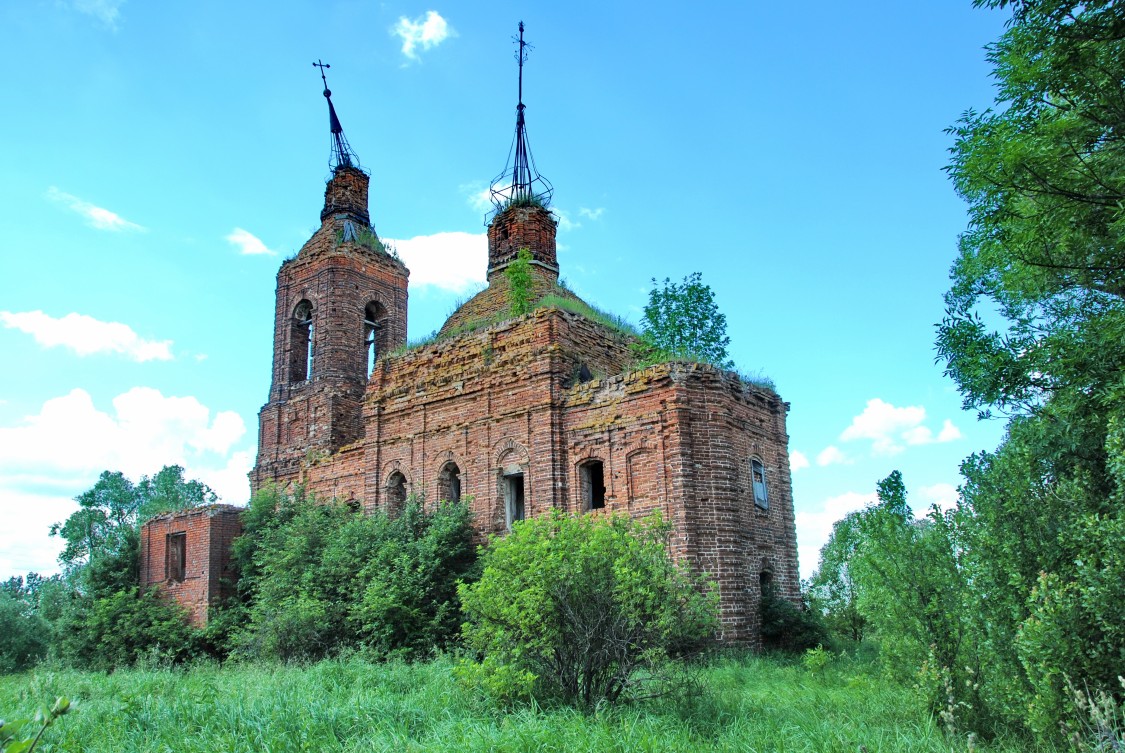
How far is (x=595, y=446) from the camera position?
15.6 meters

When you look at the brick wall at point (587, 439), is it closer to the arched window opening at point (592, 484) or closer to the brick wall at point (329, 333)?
the arched window opening at point (592, 484)

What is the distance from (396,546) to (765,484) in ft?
24.4

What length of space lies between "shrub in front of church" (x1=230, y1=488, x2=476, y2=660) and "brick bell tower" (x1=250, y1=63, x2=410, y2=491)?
492 cm

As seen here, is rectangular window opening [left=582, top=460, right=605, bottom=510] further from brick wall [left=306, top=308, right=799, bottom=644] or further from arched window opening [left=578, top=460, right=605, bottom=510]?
brick wall [left=306, top=308, right=799, bottom=644]

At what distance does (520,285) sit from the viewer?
19484 millimetres

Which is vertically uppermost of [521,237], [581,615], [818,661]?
[521,237]

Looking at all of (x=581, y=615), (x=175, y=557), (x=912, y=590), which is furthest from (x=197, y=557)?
(x=912, y=590)

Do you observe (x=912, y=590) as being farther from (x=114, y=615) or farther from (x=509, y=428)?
(x=114, y=615)

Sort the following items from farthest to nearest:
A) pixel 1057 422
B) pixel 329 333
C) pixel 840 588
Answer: pixel 329 333 < pixel 840 588 < pixel 1057 422

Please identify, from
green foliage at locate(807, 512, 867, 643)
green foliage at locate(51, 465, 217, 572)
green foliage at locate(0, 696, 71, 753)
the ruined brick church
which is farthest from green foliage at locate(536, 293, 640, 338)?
green foliage at locate(51, 465, 217, 572)

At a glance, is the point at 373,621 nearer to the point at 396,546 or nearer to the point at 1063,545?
the point at 396,546

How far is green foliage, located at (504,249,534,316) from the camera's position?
19.0 m

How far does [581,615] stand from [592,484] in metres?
7.69

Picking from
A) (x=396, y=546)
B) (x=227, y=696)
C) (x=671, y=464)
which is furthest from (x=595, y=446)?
(x=227, y=696)
